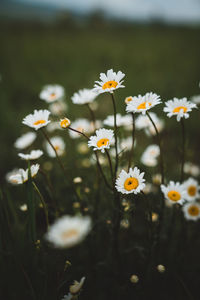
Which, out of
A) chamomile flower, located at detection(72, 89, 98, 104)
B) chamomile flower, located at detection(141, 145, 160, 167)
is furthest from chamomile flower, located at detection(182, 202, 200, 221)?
chamomile flower, located at detection(72, 89, 98, 104)

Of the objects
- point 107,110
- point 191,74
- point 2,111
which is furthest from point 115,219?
point 191,74

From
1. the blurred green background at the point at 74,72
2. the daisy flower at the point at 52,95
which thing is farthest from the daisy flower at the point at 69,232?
the blurred green background at the point at 74,72

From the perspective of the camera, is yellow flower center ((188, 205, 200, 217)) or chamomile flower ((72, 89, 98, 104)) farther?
yellow flower center ((188, 205, 200, 217))

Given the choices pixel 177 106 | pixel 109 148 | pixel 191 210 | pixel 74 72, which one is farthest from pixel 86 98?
pixel 74 72

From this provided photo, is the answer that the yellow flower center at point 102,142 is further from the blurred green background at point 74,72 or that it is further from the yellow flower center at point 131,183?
the blurred green background at point 74,72

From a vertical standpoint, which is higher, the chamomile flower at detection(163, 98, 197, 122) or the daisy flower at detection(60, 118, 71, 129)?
the chamomile flower at detection(163, 98, 197, 122)

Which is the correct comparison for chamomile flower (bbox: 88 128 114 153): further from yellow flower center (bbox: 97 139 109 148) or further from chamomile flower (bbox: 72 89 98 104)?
chamomile flower (bbox: 72 89 98 104)

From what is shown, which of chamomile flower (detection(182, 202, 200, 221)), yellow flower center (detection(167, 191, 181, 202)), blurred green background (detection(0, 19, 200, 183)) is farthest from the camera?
blurred green background (detection(0, 19, 200, 183))
